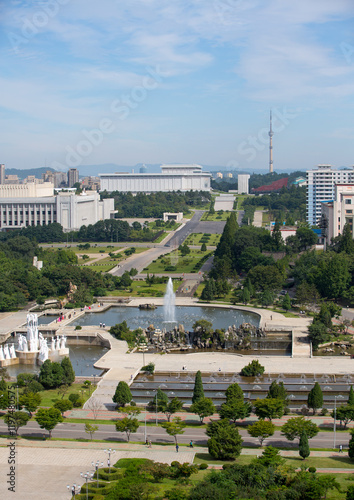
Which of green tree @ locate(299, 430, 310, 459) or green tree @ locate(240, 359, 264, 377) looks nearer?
green tree @ locate(299, 430, 310, 459)

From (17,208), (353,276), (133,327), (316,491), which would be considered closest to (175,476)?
(316,491)

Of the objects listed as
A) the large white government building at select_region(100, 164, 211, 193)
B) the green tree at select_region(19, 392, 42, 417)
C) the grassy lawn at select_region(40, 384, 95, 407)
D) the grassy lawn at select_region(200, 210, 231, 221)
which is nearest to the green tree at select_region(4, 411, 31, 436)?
the green tree at select_region(19, 392, 42, 417)

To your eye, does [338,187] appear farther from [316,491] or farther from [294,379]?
[316,491]

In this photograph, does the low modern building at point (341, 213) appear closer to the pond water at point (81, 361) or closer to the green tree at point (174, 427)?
the pond water at point (81, 361)

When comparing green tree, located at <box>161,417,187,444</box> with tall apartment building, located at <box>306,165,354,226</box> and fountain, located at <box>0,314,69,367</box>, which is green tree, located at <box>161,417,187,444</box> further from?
tall apartment building, located at <box>306,165,354,226</box>

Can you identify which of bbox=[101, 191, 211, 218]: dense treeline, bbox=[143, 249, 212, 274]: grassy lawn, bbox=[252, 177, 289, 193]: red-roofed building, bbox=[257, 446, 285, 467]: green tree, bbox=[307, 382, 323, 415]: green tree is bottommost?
bbox=[257, 446, 285, 467]: green tree

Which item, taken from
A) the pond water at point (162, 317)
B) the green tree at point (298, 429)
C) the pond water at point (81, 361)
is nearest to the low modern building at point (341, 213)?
the pond water at point (162, 317)

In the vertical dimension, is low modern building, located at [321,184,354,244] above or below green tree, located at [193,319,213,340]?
above
